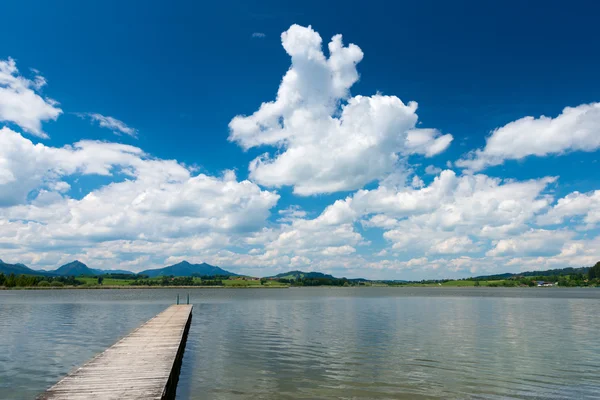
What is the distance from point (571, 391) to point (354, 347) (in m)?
17.0

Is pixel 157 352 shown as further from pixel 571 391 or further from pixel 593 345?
pixel 593 345

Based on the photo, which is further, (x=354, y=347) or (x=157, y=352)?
(x=354, y=347)

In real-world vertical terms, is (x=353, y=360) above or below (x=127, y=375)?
below

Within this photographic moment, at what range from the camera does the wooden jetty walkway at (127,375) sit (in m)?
16.9

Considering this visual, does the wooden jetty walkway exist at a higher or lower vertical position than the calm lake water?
higher

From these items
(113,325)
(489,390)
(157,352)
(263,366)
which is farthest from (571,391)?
(113,325)

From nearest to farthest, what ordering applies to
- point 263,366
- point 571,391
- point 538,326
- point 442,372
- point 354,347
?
point 571,391, point 442,372, point 263,366, point 354,347, point 538,326

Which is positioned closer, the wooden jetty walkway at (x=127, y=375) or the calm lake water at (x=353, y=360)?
the wooden jetty walkway at (x=127, y=375)

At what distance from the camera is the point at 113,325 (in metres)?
53.8

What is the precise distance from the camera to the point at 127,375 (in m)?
20.0

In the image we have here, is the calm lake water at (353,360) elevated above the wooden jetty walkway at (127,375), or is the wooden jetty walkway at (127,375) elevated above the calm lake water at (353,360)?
the wooden jetty walkway at (127,375)

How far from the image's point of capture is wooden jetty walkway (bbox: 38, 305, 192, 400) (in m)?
16.9

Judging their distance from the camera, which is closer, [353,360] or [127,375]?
[127,375]

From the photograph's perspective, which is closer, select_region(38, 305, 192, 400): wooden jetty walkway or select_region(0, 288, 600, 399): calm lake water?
select_region(38, 305, 192, 400): wooden jetty walkway
